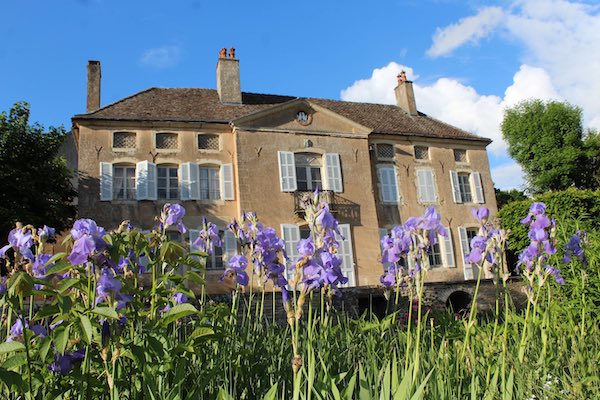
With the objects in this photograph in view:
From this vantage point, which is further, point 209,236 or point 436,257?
point 436,257

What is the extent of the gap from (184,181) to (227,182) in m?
1.51

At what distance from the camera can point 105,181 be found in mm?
16828

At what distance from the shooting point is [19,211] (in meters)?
14.3

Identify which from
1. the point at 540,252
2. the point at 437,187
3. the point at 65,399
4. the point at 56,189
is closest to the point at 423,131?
the point at 437,187

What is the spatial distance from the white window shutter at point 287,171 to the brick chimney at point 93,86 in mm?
6958

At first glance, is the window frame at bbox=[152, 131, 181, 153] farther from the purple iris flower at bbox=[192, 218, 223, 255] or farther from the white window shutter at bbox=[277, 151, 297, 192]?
→ the purple iris flower at bbox=[192, 218, 223, 255]

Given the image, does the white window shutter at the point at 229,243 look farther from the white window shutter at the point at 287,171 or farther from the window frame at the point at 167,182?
the white window shutter at the point at 287,171

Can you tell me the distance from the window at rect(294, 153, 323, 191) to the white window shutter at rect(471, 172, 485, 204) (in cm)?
727

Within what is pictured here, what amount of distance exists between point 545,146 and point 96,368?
31.1 m

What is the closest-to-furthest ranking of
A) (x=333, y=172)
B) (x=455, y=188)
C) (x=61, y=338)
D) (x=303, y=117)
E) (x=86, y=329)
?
1. (x=86, y=329)
2. (x=61, y=338)
3. (x=333, y=172)
4. (x=303, y=117)
5. (x=455, y=188)

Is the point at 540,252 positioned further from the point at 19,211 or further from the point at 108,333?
the point at 19,211

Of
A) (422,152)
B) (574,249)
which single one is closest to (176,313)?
(574,249)

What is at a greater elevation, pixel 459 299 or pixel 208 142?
pixel 208 142

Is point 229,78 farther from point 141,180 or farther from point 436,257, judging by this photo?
point 436,257
